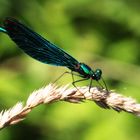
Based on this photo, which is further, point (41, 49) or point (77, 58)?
point (77, 58)

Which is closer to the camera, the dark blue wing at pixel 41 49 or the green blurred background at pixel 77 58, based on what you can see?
the dark blue wing at pixel 41 49

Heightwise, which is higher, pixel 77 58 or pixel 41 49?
pixel 77 58

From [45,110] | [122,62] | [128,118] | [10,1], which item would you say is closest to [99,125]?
[128,118]

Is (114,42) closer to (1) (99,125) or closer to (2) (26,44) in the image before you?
(1) (99,125)

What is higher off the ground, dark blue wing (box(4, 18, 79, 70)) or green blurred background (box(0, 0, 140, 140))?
green blurred background (box(0, 0, 140, 140))

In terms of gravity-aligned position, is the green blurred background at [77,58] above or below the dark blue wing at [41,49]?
above
